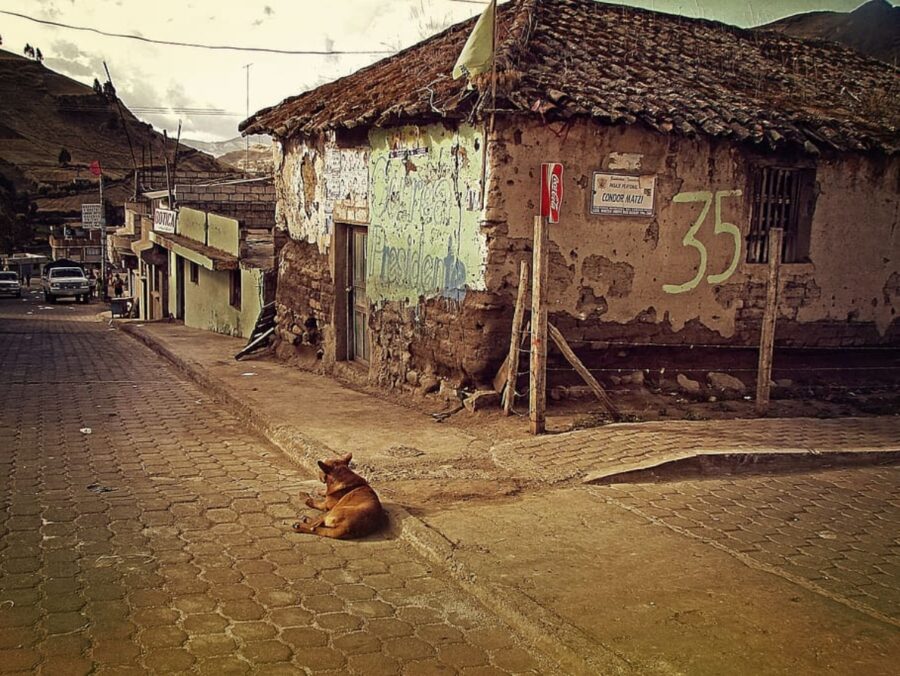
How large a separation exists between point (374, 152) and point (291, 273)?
3.41 meters

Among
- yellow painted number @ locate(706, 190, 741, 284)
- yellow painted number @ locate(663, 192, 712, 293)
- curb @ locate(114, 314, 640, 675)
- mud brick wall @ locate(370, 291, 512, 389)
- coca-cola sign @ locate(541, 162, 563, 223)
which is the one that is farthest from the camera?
yellow painted number @ locate(706, 190, 741, 284)

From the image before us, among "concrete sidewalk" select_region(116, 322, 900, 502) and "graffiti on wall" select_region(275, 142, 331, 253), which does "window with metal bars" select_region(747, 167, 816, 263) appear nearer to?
"concrete sidewalk" select_region(116, 322, 900, 502)

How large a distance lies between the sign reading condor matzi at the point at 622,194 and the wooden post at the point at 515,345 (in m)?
1.13

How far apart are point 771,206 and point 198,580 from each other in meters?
7.65

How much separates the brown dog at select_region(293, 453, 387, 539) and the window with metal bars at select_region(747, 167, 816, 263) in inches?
231

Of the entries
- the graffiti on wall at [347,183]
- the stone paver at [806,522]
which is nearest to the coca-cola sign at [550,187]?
the stone paver at [806,522]

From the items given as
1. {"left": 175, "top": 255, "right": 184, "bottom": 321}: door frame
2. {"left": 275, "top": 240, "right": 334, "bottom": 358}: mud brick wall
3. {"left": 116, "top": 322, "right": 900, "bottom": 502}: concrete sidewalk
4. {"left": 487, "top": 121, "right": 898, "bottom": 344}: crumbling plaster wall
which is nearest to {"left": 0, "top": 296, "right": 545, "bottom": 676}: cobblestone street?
{"left": 116, "top": 322, "right": 900, "bottom": 502}: concrete sidewalk

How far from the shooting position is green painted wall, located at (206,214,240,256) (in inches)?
763

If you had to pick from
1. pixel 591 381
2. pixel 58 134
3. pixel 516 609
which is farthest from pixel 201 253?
pixel 58 134

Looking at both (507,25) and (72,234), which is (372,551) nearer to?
(507,25)

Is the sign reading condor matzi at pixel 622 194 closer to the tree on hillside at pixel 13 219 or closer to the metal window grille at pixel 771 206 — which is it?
the metal window grille at pixel 771 206

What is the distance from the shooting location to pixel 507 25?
10148 mm

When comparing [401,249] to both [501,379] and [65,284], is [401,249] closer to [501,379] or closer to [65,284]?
[501,379]

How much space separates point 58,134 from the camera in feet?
343
